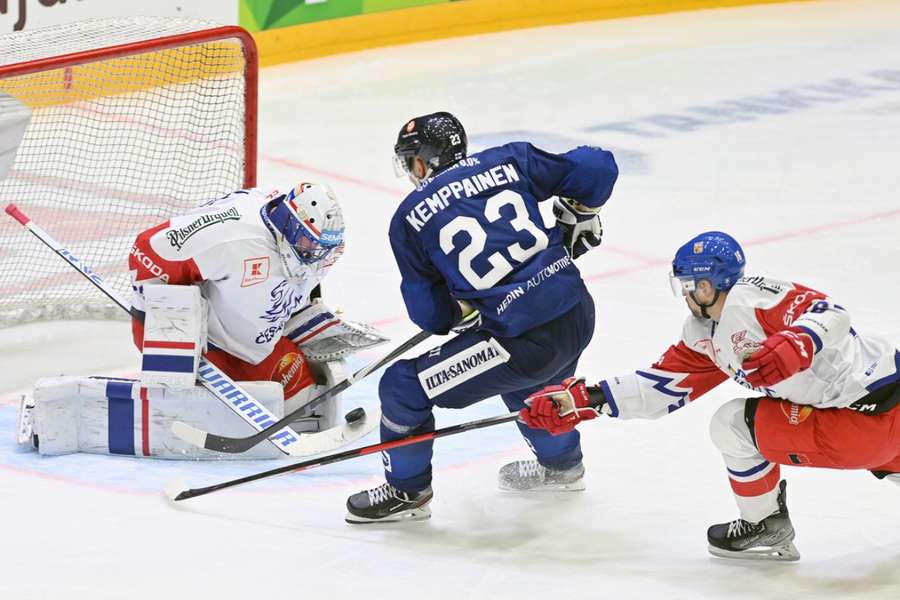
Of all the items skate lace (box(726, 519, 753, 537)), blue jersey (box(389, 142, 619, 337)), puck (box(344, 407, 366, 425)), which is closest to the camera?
skate lace (box(726, 519, 753, 537))

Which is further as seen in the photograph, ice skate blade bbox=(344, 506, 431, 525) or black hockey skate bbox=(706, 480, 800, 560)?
ice skate blade bbox=(344, 506, 431, 525)

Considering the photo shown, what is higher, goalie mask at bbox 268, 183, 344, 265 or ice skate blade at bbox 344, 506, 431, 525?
goalie mask at bbox 268, 183, 344, 265

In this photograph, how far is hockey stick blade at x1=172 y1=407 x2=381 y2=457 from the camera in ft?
13.1

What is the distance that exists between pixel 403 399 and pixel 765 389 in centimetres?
85

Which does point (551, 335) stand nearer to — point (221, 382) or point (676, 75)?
point (221, 382)

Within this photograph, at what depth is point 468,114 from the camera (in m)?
7.91

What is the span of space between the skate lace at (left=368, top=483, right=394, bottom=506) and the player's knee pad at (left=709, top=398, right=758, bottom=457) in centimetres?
82

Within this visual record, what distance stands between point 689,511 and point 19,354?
2.35 meters

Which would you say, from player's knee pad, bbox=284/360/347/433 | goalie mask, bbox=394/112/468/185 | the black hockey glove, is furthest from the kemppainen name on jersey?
player's knee pad, bbox=284/360/347/433

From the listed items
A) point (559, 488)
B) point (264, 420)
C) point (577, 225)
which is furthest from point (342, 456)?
point (577, 225)

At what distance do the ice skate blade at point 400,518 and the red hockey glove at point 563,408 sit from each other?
0.51m

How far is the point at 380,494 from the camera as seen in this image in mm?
3711

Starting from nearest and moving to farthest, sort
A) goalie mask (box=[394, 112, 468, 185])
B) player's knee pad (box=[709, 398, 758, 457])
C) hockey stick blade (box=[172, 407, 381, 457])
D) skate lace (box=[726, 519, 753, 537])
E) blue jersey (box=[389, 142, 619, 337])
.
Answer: player's knee pad (box=[709, 398, 758, 457])
skate lace (box=[726, 519, 753, 537])
blue jersey (box=[389, 142, 619, 337])
goalie mask (box=[394, 112, 468, 185])
hockey stick blade (box=[172, 407, 381, 457])

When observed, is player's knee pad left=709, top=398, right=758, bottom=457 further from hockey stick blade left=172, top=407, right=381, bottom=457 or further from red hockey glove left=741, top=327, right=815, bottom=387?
hockey stick blade left=172, top=407, right=381, bottom=457
